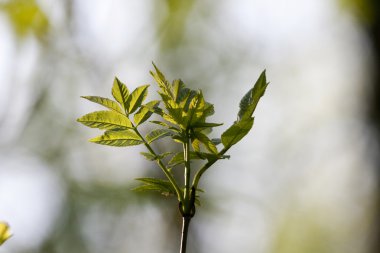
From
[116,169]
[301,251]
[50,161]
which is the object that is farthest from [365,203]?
[50,161]

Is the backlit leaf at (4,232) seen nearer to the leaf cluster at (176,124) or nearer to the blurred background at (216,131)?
the leaf cluster at (176,124)

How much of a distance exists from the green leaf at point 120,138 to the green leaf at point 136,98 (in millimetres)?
23

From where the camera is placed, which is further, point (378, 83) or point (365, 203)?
point (365, 203)

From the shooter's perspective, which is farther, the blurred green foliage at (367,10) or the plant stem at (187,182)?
the blurred green foliage at (367,10)

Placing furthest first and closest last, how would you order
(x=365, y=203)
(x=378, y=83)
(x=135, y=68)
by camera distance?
(x=135, y=68) → (x=365, y=203) → (x=378, y=83)

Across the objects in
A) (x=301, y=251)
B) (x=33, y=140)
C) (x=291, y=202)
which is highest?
(x=33, y=140)

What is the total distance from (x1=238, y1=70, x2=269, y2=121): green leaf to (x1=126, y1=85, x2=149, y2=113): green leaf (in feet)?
0.34

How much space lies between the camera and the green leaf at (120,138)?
1.57 feet

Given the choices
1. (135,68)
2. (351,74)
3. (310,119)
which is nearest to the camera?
(351,74)

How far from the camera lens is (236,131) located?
0.43 metres

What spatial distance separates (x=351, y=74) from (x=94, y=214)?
3127 millimetres

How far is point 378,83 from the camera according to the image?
4082 millimetres

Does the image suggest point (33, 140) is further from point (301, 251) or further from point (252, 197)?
point (301, 251)

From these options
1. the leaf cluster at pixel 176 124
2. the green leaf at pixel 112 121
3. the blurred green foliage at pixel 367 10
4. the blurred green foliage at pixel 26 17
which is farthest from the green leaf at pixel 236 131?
the blurred green foliage at pixel 26 17
